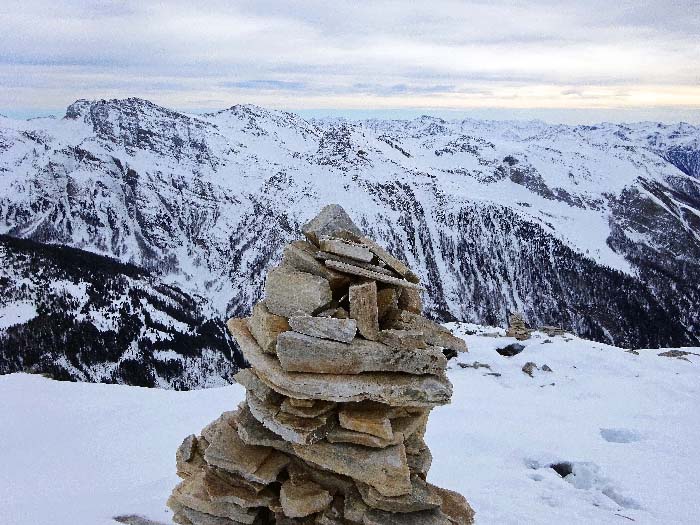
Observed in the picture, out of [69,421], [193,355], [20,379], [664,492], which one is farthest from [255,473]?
[193,355]

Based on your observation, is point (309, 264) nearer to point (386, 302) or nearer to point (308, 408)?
point (386, 302)

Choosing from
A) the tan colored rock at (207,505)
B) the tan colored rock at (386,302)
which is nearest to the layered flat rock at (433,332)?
the tan colored rock at (386,302)

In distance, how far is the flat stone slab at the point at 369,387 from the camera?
11.4 metres

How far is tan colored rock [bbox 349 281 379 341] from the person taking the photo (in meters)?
11.7

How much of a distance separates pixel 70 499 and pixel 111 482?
195cm

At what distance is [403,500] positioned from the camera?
1130 cm

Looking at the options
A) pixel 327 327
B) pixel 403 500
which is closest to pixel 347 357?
pixel 327 327

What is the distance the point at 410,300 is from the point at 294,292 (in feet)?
11.1

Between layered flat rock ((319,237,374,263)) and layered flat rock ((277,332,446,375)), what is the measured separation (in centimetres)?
207

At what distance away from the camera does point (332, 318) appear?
11.6m

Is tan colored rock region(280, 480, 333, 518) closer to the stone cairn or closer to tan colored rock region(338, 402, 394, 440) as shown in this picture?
the stone cairn

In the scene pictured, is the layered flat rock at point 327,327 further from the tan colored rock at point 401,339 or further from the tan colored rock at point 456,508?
the tan colored rock at point 456,508

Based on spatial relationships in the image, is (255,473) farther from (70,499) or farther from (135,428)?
(135,428)

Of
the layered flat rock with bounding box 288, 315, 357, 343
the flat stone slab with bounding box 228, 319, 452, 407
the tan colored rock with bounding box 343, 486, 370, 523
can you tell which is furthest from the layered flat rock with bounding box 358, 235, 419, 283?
the tan colored rock with bounding box 343, 486, 370, 523
